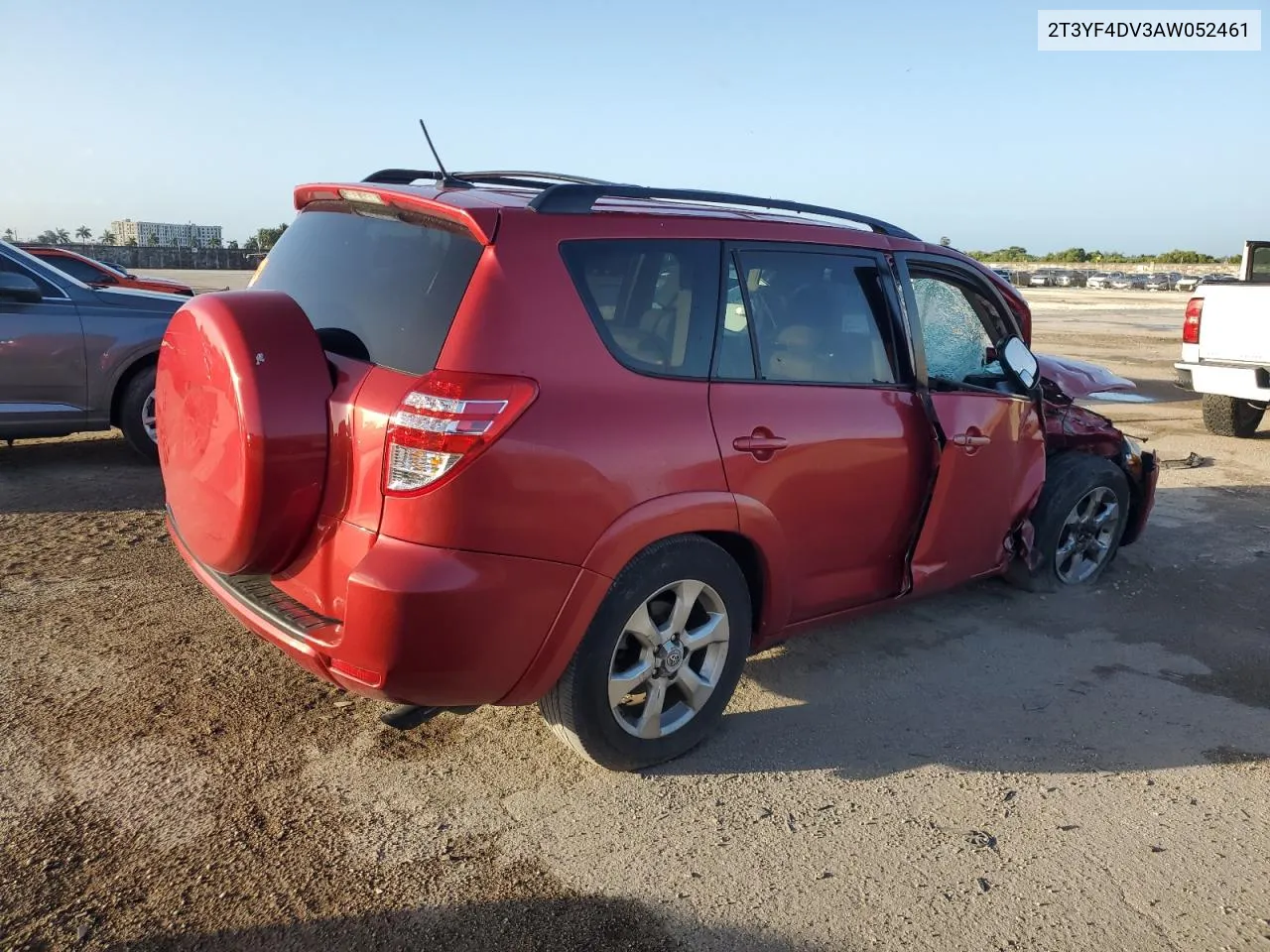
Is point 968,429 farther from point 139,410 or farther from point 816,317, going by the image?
point 139,410

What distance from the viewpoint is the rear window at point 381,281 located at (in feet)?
9.54

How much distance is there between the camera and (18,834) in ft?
9.34

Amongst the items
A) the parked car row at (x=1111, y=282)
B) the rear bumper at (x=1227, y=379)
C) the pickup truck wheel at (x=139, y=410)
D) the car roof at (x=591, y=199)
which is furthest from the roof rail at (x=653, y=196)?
the parked car row at (x=1111, y=282)

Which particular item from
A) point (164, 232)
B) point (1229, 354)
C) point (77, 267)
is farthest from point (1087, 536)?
point (164, 232)

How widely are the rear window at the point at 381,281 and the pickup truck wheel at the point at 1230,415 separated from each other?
894cm

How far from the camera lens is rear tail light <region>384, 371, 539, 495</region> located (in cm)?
274

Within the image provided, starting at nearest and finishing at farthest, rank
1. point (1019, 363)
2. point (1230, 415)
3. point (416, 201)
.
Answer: point (416, 201), point (1019, 363), point (1230, 415)

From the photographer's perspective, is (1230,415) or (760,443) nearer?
(760,443)

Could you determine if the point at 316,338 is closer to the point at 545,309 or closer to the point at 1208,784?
the point at 545,309

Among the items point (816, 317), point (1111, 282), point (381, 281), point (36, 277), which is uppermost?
point (1111, 282)

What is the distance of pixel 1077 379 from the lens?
552 centimetres

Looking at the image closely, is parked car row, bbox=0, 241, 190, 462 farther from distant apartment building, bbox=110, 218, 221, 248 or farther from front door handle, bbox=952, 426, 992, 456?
distant apartment building, bbox=110, 218, 221, 248

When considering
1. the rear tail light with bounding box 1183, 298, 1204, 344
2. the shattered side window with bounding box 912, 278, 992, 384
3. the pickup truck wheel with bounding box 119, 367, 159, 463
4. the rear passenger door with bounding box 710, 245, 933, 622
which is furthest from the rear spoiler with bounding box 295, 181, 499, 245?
the rear tail light with bounding box 1183, 298, 1204, 344

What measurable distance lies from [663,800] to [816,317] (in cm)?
182
